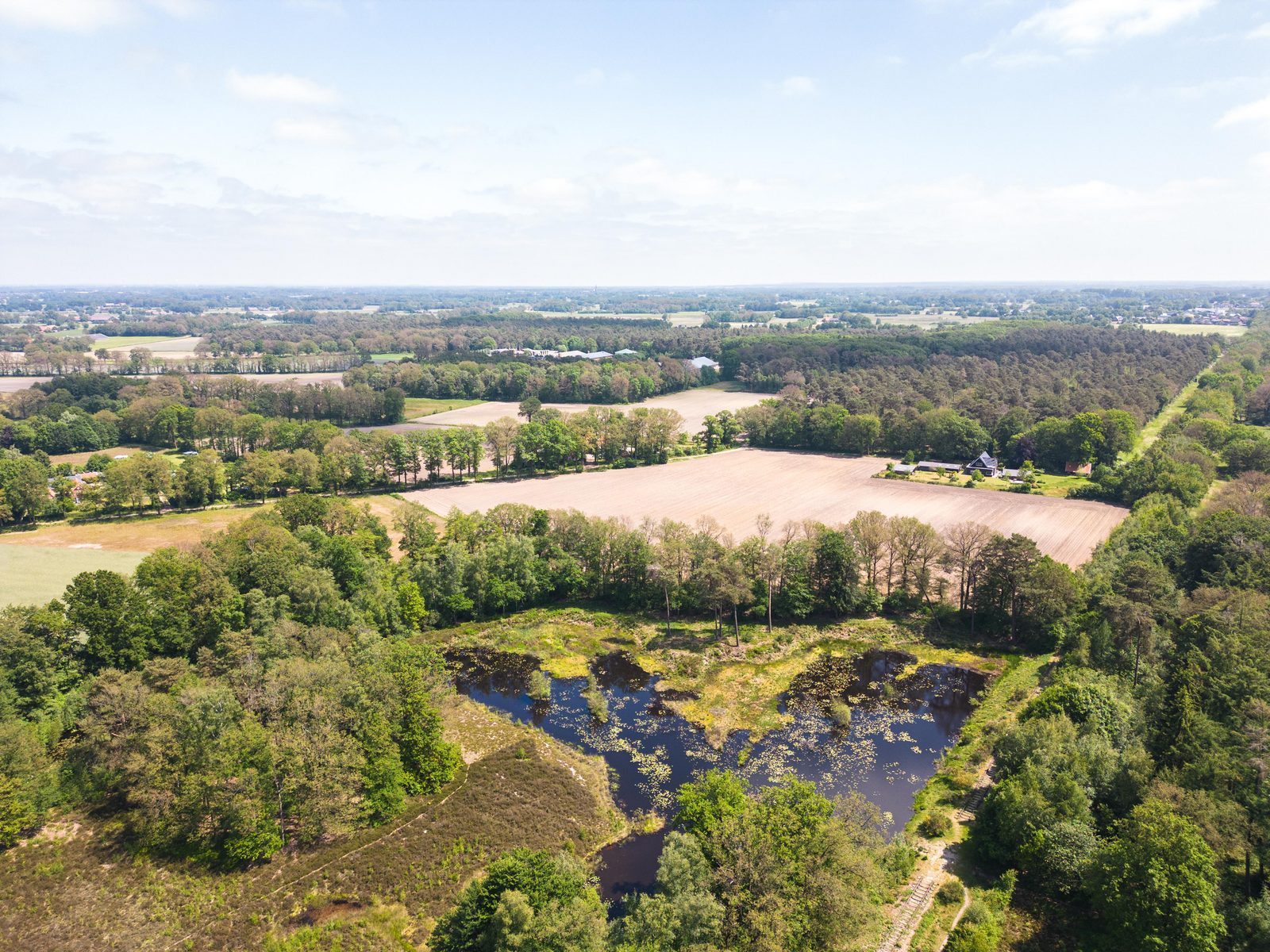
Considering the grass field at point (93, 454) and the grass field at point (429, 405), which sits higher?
the grass field at point (429, 405)

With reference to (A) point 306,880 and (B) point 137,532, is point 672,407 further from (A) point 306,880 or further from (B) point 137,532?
(A) point 306,880

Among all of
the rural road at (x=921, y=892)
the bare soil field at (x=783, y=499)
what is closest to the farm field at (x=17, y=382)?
the bare soil field at (x=783, y=499)

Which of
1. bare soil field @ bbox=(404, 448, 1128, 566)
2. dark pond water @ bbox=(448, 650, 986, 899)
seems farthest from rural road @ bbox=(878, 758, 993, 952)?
bare soil field @ bbox=(404, 448, 1128, 566)

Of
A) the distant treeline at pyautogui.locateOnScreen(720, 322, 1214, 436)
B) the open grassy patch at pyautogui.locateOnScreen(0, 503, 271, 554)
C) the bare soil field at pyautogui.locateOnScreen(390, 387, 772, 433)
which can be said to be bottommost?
the open grassy patch at pyautogui.locateOnScreen(0, 503, 271, 554)

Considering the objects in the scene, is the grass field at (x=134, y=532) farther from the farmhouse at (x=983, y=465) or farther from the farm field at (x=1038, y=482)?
the farmhouse at (x=983, y=465)

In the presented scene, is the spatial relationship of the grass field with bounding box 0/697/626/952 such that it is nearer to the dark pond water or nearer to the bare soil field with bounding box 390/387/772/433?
the dark pond water

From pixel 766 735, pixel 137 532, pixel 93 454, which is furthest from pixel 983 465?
pixel 93 454
